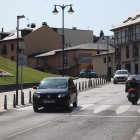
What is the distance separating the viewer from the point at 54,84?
24375mm

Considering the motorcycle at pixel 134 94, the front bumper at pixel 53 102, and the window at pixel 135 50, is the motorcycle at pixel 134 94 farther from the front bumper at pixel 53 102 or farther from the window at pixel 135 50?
the window at pixel 135 50

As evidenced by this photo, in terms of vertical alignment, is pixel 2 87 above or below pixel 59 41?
below

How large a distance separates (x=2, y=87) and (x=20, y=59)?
12.1 m

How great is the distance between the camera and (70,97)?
23.9 metres

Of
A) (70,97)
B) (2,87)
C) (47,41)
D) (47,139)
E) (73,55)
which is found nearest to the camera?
(47,139)

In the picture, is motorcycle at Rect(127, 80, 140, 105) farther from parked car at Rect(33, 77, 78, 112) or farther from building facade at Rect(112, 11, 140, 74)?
building facade at Rect(112, 11, 140, 74)

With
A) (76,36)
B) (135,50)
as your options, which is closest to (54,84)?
(135,50)

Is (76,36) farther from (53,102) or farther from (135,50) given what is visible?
(53,102)

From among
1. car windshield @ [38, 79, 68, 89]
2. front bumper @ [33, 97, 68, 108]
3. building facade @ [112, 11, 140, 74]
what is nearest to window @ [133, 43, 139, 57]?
building facade @ [112, 11, 140, 74]

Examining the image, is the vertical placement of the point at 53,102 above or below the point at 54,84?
below

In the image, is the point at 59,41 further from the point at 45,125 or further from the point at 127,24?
the point at 45,125

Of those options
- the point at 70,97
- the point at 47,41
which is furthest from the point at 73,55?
the point at 70,97

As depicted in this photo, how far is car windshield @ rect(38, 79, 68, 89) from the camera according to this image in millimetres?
24078

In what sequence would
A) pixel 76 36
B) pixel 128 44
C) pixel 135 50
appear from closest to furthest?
pixel 135 50
pixel 128 44
pixel 76 36
